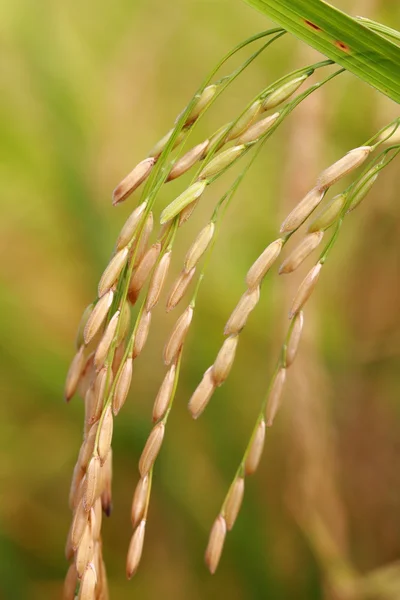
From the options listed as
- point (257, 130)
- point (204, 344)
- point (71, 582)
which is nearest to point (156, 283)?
point (257, 130)

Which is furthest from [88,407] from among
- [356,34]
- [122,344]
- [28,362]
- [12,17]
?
[12,17]

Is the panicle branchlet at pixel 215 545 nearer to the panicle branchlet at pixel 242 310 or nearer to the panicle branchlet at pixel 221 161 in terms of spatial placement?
the panicle branchlet at pixel 242 310

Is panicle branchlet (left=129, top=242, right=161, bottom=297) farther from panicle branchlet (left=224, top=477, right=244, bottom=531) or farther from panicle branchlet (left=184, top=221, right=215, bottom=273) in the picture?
panicle branchlet (left=224, top=477, right=244, bottom=531)

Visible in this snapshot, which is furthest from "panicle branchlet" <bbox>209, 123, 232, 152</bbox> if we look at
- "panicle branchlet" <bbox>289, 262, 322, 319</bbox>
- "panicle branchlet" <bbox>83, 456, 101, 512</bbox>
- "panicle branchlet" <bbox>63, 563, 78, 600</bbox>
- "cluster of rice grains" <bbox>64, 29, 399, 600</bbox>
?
"panicle branchlet" <bbox>63, 563, 78, 600</bbox>

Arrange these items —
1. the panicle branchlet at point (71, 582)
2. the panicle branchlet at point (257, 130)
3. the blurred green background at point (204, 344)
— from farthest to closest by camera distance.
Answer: the blurred green background at point (204, 344) → the panicle branchlet at point (71, 582) → the panicle branchlet at point (257, 130)

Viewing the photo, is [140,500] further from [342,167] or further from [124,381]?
[342,167]

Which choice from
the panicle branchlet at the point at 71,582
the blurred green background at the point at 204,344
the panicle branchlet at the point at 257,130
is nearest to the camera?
the panicle branchlet at the point at 257,130

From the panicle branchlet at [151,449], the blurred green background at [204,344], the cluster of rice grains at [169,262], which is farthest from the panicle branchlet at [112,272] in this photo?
the blurred green background at [204,344]
